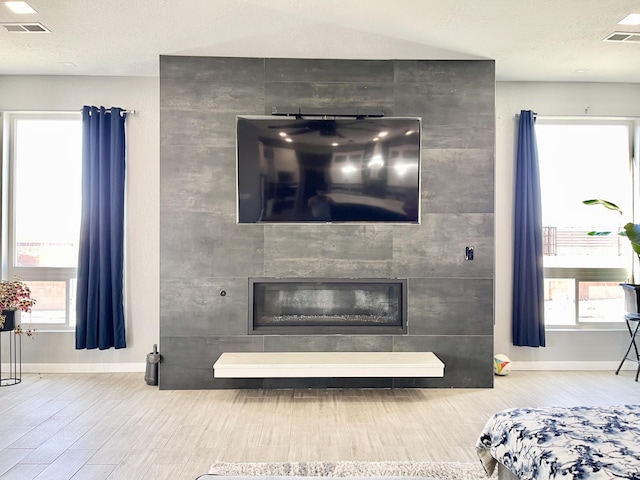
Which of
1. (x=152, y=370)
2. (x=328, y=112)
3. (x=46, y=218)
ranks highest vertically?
(x=328, y=112)

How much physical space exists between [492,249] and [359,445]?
217 centimetres

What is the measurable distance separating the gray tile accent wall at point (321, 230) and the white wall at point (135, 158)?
67 cm

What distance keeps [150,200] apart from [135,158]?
0.43 m

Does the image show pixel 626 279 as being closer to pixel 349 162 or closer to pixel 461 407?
pixel 461 407

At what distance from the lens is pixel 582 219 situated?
5.11m

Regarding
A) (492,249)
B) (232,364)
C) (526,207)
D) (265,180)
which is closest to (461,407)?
(492,249)

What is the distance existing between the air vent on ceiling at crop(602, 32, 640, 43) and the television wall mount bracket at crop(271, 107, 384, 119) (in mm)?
1809

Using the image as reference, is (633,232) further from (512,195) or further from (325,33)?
(325,33)

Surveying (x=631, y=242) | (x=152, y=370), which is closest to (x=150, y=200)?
(x=152, y=370)

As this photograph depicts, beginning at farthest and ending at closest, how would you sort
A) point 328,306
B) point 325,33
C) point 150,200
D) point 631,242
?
point 150,200 → point 631,242 → point 328,306 → point 325,33

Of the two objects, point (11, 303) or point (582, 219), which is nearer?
point (11, 303)

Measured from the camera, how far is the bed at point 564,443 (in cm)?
175

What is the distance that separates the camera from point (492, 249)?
4.42 meters

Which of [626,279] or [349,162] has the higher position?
[349,162]
